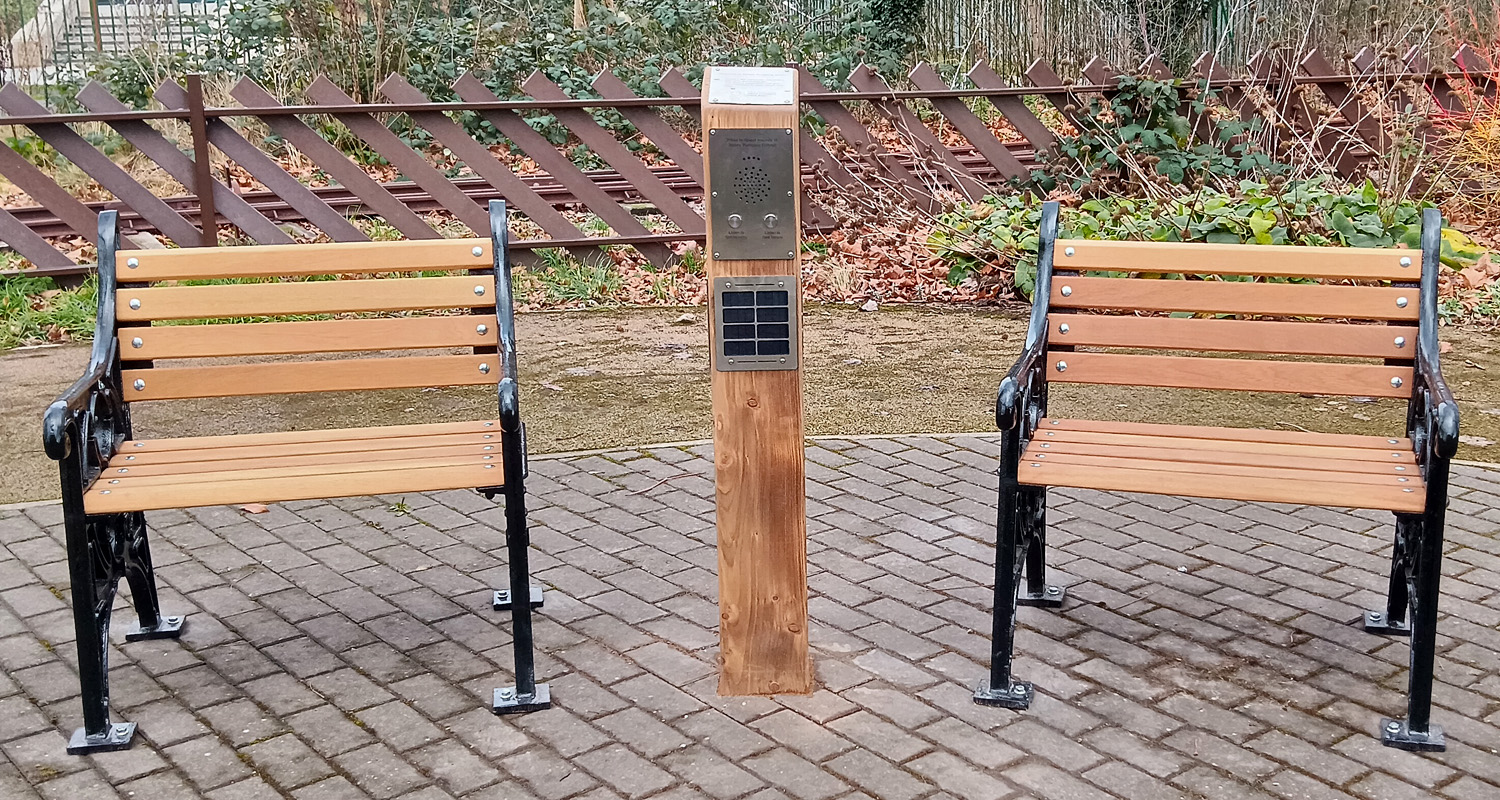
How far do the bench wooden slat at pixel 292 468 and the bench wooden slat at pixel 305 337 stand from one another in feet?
1.13

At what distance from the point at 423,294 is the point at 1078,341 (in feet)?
5.68

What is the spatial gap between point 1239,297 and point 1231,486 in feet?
2.21

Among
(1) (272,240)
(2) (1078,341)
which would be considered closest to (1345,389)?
(2) (1078,341)

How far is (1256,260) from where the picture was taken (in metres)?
3.76

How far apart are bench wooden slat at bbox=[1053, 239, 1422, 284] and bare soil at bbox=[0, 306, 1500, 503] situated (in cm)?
201

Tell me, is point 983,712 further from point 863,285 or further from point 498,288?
point 863,285

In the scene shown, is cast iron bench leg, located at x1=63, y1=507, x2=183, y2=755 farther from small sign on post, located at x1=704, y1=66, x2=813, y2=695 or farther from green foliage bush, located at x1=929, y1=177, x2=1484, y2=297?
green foliage bush, located at x1=929, y1=177, x2=1484, y2=297

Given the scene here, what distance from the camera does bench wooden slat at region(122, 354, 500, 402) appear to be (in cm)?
385

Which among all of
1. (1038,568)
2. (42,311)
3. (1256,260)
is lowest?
(1038,568)

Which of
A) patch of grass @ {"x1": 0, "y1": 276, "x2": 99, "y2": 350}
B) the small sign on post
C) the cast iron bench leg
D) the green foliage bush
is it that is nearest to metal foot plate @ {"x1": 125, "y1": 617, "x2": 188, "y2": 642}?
the cast iron bench leg

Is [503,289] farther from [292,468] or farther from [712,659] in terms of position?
[712,659]

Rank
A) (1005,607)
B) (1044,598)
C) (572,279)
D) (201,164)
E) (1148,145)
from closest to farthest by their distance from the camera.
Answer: (1005,607) < (1044,598) < (201,164) < (572,279) < (1148,145)

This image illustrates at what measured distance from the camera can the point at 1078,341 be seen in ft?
12.8

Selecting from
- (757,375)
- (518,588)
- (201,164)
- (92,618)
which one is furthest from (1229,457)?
(201,164)
